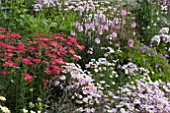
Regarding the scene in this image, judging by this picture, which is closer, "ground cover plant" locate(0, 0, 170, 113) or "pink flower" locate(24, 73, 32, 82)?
"pink flower" locate(24, 73, 32, 82)

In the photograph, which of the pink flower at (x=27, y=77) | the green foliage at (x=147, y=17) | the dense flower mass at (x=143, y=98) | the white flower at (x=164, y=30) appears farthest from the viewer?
the green foliage at (x=147, y=17)

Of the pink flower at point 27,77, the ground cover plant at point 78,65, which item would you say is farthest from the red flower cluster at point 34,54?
the pink flower at point 27,77

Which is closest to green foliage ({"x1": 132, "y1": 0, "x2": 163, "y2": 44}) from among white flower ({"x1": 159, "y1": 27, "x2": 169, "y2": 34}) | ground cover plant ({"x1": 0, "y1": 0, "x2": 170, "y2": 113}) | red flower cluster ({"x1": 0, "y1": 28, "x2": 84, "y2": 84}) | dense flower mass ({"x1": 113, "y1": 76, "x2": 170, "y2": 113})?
ground cover plant ({"x1": 0, "y1": 0, "x2": 170, "y2": 113})

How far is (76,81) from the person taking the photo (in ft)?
15.0

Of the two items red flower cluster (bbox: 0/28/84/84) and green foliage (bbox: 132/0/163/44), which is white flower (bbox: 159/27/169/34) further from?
red flower cluster (bbox: 0/28/84/84)

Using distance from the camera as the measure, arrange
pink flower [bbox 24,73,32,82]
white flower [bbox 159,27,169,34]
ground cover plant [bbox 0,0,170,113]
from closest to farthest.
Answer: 1. pink flower [bbox 24,73,32,82]
2. ground cover plant [bbox 0,0,170,113]
3. white flower [bbox 159,27,169,34]

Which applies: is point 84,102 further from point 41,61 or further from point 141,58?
point 141,58

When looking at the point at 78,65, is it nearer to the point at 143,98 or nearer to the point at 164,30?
the point at 143,98

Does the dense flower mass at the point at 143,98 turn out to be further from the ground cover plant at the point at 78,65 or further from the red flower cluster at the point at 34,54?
the red flower cluster at the point at 34,54

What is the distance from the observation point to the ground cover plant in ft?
14.6

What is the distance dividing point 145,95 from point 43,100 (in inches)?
56.7

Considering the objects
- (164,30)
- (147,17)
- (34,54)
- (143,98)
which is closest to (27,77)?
(34,54)

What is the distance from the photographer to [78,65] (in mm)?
5102

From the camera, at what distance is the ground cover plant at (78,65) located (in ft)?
14.6
